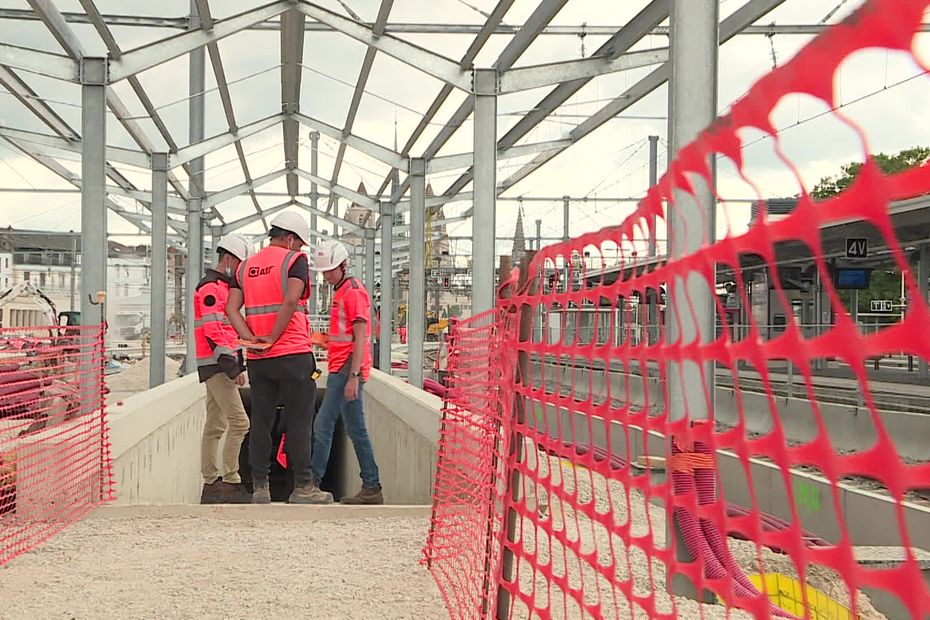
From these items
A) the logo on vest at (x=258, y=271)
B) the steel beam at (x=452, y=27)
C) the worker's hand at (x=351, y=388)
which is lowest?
the worker's hand at (x=351, y=388)

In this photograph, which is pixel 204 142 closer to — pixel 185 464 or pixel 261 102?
pixel 261 102

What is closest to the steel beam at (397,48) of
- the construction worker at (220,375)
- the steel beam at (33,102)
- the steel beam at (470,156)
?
the steel beam at (33,102)

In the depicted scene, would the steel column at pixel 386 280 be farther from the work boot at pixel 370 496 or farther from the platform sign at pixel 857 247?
the work boot at pixel 370 496

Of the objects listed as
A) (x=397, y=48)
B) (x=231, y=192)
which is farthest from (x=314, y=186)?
(x=397, y=48)

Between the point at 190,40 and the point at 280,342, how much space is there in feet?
18.9

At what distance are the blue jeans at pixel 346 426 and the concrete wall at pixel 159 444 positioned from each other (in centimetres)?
183

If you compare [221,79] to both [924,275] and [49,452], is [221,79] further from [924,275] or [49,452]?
Result: [924,275]

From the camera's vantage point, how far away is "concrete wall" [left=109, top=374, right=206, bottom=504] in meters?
9.06

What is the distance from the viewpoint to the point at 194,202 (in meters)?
23.1

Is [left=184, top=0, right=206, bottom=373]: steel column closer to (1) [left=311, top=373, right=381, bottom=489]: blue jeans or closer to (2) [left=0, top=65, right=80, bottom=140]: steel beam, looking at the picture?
(2) [left=0, top=65, right=80, bottom=140]: steel beam

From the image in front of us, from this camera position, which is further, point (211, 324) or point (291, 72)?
point (291, 72)

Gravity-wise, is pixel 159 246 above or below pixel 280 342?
above

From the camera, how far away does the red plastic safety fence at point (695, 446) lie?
1.31m

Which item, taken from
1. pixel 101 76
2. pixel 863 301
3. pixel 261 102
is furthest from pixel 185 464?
pixel 863 301
